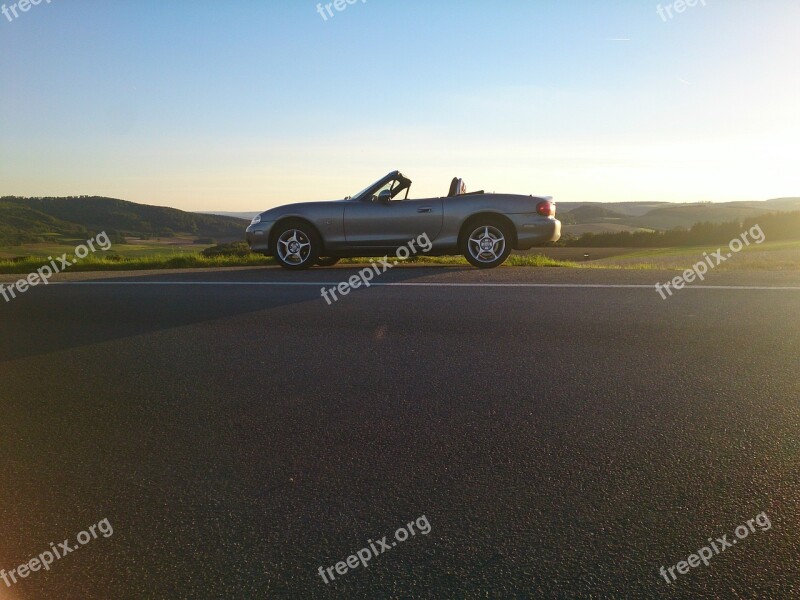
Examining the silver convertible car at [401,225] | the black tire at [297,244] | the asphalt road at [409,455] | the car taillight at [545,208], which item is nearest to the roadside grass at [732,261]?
the car taillight at [545,208]

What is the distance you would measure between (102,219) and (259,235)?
108 meters

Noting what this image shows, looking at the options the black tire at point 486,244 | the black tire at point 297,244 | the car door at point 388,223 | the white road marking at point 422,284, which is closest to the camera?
the white road marking at point 422,284

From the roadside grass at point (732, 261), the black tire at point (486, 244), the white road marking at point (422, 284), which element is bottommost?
the roadside grass at point (732, 261)

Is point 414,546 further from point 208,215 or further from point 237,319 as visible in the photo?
point 208,215

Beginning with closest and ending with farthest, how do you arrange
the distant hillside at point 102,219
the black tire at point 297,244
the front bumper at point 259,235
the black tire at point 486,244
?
the black tire at point 486,244 → the black tire at point 297,244 → the front bumper at point 259,235 → the distant hillside at point 102,219

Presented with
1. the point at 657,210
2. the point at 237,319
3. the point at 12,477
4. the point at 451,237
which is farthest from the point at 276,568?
the point at 657,210

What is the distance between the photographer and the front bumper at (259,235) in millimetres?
11914

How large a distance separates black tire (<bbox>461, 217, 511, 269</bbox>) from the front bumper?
3.36 meters

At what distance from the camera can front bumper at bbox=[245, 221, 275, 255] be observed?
11914 millimetres

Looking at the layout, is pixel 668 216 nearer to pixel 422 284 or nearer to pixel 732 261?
pixel 732 261

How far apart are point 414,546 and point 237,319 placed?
4.62m

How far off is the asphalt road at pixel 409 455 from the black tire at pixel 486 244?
16.2 ft

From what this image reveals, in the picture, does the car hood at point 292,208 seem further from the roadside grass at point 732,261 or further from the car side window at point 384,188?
the roadside grass at point 732,261

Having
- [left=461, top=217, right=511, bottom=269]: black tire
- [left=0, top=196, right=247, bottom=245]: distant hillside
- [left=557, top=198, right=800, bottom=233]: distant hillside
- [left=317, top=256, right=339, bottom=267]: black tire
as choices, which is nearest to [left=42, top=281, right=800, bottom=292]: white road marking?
[left=461, top=217, right=511, bottom=269]: black tire
